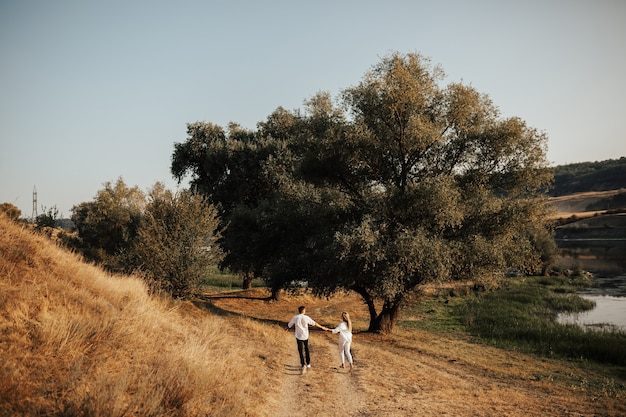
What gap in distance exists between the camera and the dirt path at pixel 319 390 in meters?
10.6

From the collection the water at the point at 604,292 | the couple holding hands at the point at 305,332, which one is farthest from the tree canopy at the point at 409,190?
the water at the point at 604,292

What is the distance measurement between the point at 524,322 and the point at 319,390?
74.1 ft

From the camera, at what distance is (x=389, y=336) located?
2314 cm

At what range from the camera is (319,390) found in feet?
39.8

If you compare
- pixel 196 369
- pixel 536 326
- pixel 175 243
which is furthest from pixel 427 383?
pixel 536 326

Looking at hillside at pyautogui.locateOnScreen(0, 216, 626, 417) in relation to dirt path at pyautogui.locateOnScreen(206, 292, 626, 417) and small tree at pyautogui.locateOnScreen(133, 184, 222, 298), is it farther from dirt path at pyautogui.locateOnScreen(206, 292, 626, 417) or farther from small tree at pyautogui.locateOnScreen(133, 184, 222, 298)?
small tree at pyautogui.locateOnScreen(133, 184, 222, 298)

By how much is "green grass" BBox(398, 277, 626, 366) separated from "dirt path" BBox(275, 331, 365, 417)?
44.6ft

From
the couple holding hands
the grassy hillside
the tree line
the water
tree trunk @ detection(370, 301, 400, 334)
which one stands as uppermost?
the tree line

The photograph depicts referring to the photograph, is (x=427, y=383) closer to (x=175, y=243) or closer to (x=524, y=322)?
(x=175, y=243)

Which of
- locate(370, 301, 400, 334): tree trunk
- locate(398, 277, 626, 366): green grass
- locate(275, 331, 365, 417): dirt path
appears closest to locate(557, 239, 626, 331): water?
locate(398, 277, 626, 366): green grass

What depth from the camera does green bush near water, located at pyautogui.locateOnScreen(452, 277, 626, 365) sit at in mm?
21828

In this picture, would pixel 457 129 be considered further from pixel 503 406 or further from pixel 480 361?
pixel 503 406

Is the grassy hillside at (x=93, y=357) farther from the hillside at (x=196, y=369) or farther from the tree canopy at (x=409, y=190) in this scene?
the tree canopy at (x=409, y=190)

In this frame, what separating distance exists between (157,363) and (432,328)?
2334cm
